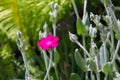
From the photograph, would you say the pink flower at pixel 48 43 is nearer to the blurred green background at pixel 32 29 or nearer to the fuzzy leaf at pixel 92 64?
the fuzzy leaf at pixel 92 64

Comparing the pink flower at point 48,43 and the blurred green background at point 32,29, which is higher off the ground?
the pink flower at point 48,43

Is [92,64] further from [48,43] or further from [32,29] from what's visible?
[32,29]

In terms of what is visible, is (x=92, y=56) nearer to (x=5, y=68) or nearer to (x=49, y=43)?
(x=49, y=43)

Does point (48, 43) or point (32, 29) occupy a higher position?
point (48, 43)

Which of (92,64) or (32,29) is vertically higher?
(92,64)

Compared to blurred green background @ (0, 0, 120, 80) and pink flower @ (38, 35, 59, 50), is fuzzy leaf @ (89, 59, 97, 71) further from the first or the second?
blurred green background @ (0, 0, 120, 80)

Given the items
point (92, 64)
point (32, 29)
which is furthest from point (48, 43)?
point (32, 29)

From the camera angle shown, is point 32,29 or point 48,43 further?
point 32,29

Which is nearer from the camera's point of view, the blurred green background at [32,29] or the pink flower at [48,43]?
the pink flower at [48,43]

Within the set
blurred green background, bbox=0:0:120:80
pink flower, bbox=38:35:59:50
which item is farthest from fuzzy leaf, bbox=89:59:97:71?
blurred green background, bbox=0:0:120:80

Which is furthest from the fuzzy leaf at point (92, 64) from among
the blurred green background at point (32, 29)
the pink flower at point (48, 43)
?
the blurred green background at point (32, 29)

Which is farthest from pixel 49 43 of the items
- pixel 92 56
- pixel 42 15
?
pixel 42 15

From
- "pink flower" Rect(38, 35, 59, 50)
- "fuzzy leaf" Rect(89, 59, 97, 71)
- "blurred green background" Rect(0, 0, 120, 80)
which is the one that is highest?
"pink flower" Rect(38, 35, 59, 50)
